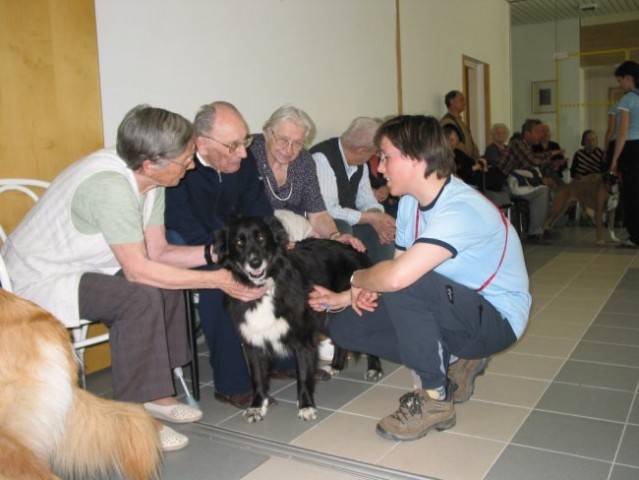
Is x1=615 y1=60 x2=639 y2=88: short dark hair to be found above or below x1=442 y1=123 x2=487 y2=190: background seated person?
above

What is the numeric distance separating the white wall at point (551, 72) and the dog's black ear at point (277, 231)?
9.33 metres

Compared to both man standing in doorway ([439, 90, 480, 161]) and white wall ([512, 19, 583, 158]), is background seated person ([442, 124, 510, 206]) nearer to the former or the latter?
man standing in doorway ([439, 90, 480, 161])

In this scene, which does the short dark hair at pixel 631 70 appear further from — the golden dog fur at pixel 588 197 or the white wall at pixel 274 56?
the white wall at pixel 274 56

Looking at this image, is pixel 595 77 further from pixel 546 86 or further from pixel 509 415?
pixel 509 415

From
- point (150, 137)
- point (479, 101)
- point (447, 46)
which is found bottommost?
point (150, 137)

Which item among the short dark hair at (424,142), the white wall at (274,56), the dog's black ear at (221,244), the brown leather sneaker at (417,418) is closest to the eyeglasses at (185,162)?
the dog's black ear at (221,244)

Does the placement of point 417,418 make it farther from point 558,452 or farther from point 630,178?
point 630,178

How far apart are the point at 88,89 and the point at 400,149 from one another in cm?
161

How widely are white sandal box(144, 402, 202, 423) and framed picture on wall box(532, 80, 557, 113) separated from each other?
9845 millimetres

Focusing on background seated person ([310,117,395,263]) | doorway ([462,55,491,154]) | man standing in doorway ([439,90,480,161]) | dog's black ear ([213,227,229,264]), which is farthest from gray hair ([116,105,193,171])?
doorway ([462,55,491,154])

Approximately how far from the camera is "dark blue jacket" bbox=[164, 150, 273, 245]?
2504mm

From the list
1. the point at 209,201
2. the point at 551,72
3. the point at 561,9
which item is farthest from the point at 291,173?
the point at 551,72

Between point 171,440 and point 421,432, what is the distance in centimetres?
85

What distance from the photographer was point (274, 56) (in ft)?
13.1
